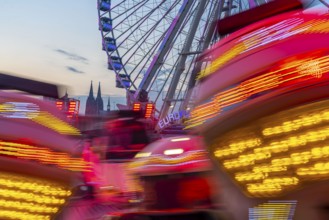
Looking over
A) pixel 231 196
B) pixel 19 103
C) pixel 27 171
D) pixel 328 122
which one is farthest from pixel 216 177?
pixel 19 103

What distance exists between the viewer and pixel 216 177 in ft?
8.06

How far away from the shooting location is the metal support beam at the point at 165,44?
1895cm

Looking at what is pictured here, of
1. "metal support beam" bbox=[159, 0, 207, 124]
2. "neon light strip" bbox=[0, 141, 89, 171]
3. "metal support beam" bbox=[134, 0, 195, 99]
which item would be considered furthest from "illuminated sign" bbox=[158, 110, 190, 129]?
"neon light strip" bbox=[0, 141, 89, 171]

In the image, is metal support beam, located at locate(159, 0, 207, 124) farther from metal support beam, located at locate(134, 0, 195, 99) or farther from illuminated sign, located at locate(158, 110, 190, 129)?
metal support beam, located at locate(134, 0, 195, 99)

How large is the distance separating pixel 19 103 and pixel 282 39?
6.18 ft

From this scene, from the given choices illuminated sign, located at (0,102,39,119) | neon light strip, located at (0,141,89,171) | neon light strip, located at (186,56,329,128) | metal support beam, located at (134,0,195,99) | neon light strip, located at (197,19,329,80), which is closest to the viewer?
neon light strip, located at (186,56,329,128)

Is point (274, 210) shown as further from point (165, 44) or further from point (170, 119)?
point (170, 119)

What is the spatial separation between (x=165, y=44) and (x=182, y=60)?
1026 millimetres

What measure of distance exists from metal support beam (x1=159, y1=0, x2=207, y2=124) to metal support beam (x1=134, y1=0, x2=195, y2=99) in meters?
0.52

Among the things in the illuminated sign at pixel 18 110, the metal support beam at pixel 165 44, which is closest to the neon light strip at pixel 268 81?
the illuminated sign at pixel 18 110

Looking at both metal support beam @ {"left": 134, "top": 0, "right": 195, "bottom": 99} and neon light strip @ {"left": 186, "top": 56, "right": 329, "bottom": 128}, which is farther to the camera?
metal support beam @ {"left": 134, "top": 0, "right": 195, "bottom": 99}

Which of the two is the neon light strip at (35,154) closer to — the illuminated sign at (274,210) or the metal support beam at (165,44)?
the illuminated sign at (274,210)

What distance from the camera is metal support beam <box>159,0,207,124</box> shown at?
18.5 m

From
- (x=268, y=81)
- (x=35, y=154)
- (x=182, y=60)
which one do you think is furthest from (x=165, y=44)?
(x=268, y=81)
